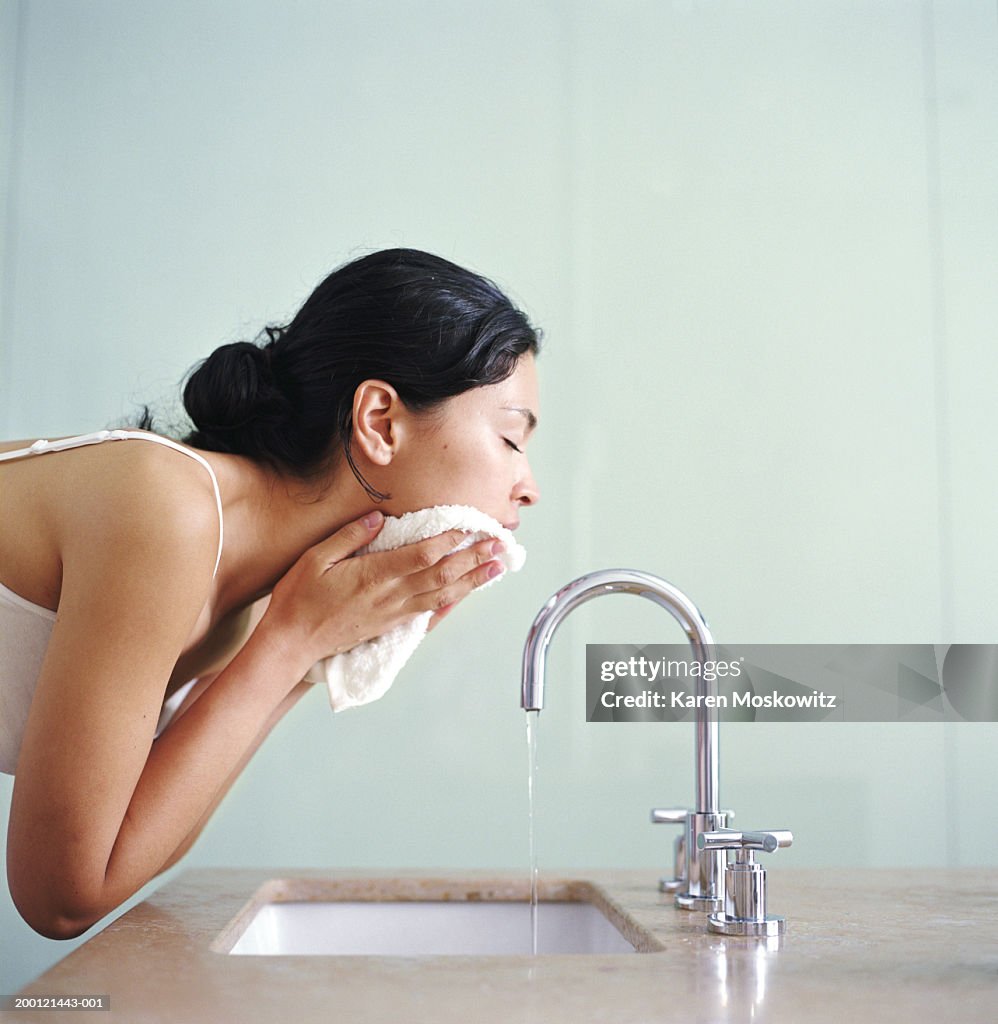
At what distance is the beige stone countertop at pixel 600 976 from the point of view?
1.98ft

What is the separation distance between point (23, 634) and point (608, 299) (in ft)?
3.09

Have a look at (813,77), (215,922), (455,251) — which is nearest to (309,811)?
(215,922)

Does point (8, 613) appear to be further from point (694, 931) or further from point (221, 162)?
point (221, 162)

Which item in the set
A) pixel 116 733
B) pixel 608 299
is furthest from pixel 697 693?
pixel 608 299

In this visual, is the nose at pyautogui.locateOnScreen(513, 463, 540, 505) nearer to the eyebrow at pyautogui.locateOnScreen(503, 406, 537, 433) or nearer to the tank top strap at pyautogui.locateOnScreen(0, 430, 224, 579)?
the eyebrow at pyautogui.locateOnScreen(503, 406, 537, 433)

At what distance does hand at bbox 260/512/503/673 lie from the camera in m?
0.94

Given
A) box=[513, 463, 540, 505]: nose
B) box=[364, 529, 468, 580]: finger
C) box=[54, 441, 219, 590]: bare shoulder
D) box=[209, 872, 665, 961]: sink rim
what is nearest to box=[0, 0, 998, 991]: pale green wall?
box=[209, 872, 665, 961]: sink rim

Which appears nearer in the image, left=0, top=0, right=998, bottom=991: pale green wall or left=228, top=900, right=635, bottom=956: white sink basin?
left=228, top=900, right=635, bottom=956: white sink basin

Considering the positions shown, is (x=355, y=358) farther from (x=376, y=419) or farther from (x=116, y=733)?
(x=116, y=733)

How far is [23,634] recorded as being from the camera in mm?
906

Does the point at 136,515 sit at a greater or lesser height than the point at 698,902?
greater

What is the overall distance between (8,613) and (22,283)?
0.77m

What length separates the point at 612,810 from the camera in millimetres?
1481

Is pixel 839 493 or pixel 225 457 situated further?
pixel 839 493
